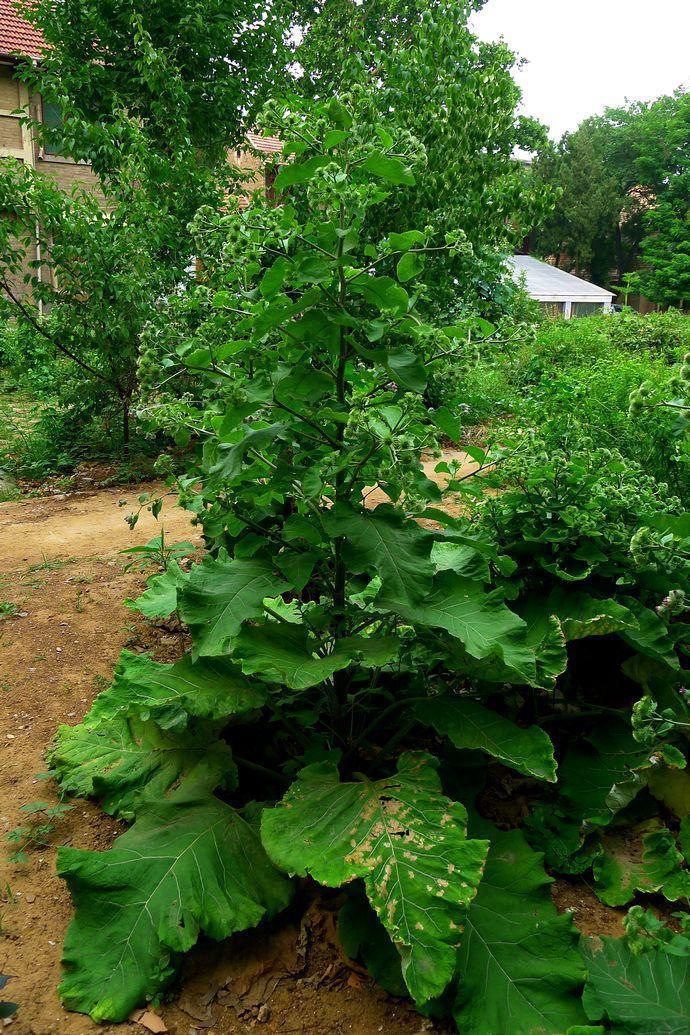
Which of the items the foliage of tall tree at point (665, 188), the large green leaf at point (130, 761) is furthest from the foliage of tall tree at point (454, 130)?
the foliage of tall tree at point (665, 188)

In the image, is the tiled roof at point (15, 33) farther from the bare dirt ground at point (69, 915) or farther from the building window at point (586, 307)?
the building window at point (586, 307)

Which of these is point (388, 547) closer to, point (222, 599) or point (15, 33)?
point (222, 599)

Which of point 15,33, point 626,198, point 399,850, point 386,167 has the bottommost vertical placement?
point 399,850

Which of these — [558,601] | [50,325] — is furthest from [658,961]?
[50,325]

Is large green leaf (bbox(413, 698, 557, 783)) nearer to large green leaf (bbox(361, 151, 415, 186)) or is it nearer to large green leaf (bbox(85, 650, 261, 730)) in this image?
large green leaf (bbox(85, 650, 261, 730))

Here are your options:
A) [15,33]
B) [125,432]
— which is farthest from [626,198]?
[125,432]

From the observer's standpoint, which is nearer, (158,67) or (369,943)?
(369,943)

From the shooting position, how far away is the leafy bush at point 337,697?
205 centimetres

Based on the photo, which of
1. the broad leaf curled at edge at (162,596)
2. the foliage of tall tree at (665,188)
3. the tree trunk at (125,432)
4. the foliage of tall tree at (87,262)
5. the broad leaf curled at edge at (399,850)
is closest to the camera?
the broad leaf curled at edge at (399,850)

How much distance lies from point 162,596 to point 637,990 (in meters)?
2.10

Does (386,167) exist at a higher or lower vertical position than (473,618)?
higher

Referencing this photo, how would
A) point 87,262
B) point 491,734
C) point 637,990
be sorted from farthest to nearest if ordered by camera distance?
point 87,262 < point 491,734 < point 637,990

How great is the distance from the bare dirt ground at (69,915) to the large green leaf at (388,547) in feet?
3.48

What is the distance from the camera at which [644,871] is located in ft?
8.04
